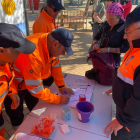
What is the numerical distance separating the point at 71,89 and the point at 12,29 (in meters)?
0.98

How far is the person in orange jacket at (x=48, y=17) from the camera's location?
2.50m

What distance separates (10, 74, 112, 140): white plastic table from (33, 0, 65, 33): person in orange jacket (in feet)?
4.52

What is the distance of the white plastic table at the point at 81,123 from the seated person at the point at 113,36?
1.77ft

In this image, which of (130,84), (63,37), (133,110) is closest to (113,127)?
(133,110)

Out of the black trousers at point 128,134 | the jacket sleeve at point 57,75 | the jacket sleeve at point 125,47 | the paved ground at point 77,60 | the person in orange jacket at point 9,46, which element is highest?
the person in orange jacket at point 9,46

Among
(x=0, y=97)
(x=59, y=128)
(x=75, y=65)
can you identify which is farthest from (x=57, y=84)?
(x=75, y=65)

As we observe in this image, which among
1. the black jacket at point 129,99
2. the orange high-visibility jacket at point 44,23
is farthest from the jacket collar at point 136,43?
the orange high-visibility jacket at point 44,23

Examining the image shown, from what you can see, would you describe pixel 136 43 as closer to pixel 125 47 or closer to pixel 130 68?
pixel 130 68

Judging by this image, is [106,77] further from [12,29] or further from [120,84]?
[12,29]

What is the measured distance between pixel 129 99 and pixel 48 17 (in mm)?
2003

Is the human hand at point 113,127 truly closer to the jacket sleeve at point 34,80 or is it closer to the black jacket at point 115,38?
the jacket sleeve at point 34,80

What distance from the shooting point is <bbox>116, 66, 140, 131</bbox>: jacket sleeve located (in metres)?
1.08

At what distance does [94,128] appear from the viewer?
1338mm

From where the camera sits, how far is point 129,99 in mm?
1179
